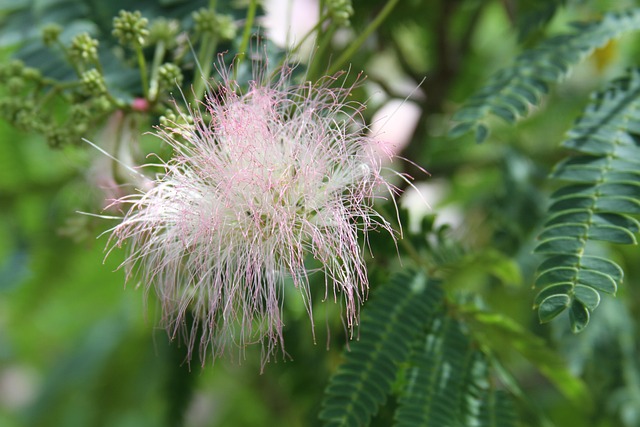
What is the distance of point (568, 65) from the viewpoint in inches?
53.6

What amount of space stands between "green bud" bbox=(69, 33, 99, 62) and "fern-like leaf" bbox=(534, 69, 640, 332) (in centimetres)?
84

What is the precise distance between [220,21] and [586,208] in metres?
0.73

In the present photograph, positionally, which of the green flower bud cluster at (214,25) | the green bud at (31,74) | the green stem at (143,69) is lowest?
the green bud at (31,74)

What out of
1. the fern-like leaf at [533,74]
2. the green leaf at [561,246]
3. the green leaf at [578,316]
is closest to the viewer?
the green leaf at [578,316]

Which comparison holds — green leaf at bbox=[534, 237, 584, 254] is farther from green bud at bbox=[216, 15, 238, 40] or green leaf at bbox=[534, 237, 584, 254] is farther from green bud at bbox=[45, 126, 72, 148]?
green bud at bbox=[45, 126, 72, 148]

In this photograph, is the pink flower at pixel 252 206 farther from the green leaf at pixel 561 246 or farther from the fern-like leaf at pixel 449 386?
the green leaf at pixel 561 246

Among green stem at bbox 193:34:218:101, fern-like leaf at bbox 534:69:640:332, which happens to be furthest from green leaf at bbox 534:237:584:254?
green stem at bbox 193:34:218:101

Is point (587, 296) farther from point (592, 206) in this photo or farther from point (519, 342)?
point (519, 342)

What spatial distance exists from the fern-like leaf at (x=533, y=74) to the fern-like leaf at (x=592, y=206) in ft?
0.33

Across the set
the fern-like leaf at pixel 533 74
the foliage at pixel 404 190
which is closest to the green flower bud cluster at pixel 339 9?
the foliage at pixel 404 190

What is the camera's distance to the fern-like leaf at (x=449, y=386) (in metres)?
1.18

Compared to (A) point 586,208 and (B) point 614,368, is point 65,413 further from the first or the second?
(A) point 586,208

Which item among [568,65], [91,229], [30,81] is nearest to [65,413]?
[91,229]

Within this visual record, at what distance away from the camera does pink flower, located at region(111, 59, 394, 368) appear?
3.75ft
